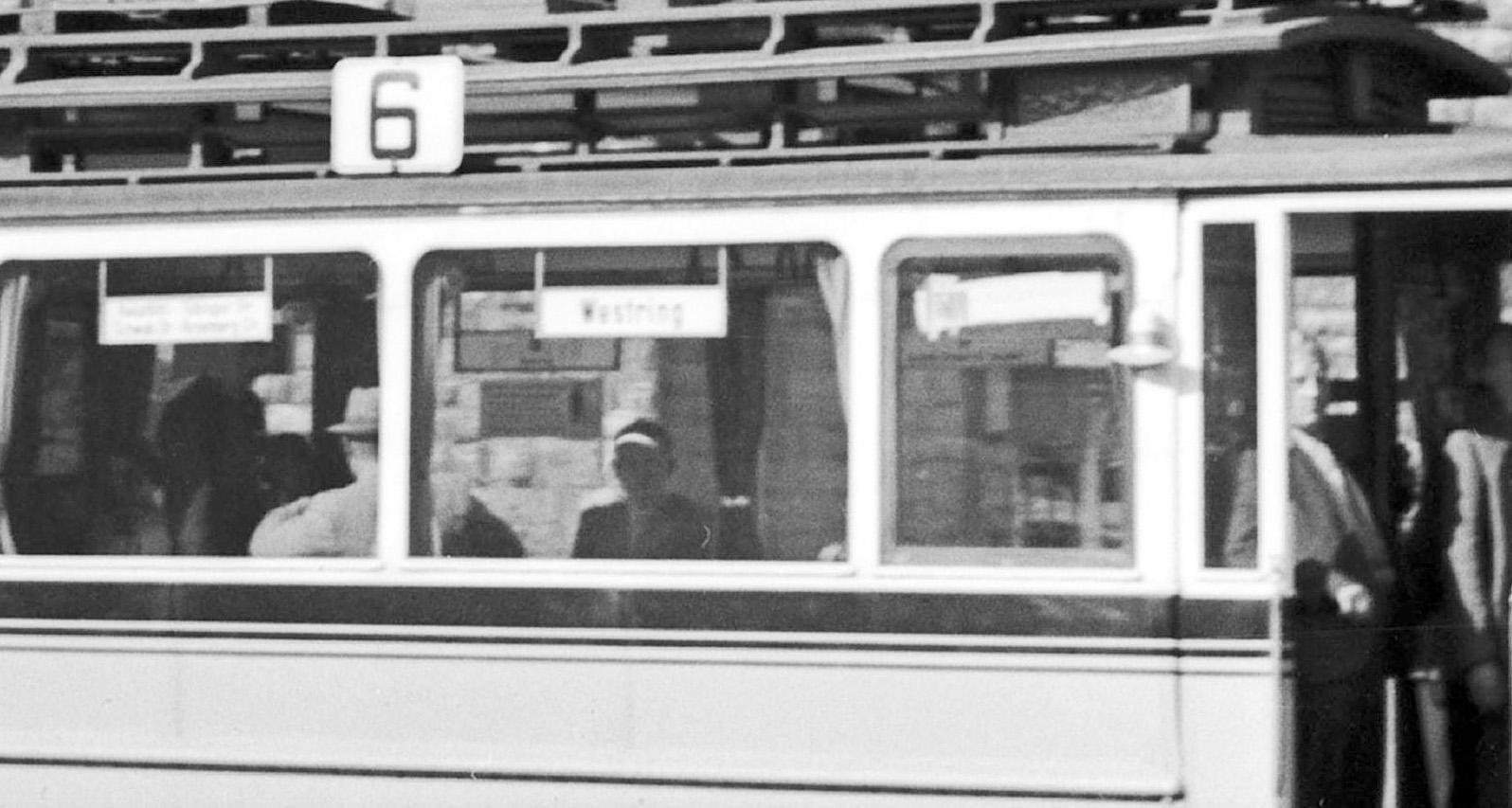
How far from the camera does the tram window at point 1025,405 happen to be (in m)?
6.12

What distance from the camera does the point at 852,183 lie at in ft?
20.6

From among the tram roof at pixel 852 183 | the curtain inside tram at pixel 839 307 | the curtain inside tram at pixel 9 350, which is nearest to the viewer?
the tram roof at pixel 852 183

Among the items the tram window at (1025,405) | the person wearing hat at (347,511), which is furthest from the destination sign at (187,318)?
the tram window at (1025,405)

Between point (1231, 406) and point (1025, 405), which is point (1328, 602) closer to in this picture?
point (1231, 406)

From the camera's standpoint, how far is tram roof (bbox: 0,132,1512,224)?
19.7ft

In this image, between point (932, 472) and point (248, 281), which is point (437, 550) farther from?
point (932, 472)

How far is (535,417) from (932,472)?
1051 mm

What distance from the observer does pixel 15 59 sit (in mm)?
6863

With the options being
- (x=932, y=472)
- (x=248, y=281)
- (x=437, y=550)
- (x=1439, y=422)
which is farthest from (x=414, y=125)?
(x=1439, y=422)

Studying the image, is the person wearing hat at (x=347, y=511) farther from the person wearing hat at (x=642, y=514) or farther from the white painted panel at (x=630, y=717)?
the person wearing hat at (x=642, y=514)

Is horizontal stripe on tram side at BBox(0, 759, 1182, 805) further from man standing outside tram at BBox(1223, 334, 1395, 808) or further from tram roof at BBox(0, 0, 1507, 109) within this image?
tram roof at BBox(0, 0, 1507, 109)

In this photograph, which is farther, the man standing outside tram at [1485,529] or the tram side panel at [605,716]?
the man standing outside tram at [1485,529]

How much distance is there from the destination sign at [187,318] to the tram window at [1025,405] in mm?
1791

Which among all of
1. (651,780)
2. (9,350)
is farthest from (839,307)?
(9,350)
